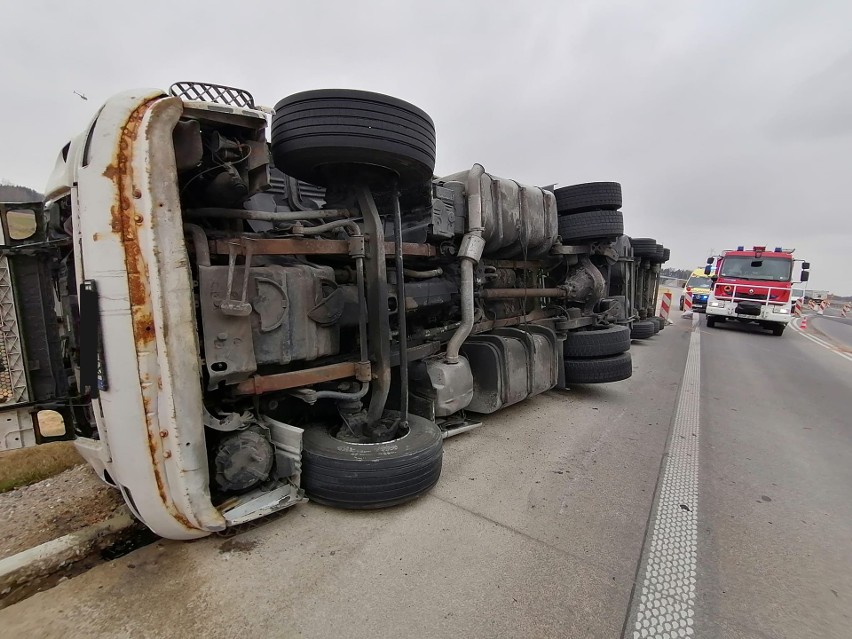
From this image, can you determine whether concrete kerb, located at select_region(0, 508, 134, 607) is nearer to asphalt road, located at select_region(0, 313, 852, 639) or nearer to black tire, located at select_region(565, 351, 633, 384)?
asphalt road, located at select_region(0, 313, 852, 639)

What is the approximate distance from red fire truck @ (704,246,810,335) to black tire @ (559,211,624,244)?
10071mm

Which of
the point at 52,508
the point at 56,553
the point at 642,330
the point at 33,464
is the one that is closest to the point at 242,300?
the point at 56,553

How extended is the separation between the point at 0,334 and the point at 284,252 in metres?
1.20

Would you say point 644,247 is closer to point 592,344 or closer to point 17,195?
point 592,344

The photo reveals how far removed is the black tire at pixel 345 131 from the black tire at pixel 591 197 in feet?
8.39

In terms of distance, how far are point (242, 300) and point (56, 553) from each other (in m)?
1.28

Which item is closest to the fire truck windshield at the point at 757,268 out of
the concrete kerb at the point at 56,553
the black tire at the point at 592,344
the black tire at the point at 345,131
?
the black tire at the point at 592,344

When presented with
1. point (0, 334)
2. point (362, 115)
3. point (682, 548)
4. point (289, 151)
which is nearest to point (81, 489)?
point (0, 334)

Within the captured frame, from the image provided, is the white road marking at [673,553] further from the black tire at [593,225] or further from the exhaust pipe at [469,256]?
the black tire at [593,225]

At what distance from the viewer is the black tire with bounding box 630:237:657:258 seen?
9.08 meters

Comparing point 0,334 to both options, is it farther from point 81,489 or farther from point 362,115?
point 362,115

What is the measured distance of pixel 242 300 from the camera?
1.76 m

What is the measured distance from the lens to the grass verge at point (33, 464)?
8.15 feet

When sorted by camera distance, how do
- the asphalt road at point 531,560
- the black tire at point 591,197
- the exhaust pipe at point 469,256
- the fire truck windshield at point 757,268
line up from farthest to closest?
the fire truck windshield at point 757,268
the black tire at point 591,197
the exhaust pipe at point 469,256
the asphalt road at point 531,560
